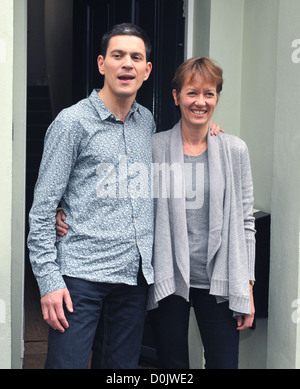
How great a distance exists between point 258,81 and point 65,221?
1425 millimetres

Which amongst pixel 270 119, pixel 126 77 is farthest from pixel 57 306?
pixel 270 119

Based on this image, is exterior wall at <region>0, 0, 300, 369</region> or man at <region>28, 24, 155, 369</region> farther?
exterior wall at <region>0, 0, 300, 369</region>

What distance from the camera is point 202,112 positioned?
6.75 feet

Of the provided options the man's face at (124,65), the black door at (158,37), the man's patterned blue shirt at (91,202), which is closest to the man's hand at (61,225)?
the man's patterned blue shirt at (91,202)

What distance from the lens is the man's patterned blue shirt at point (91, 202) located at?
1.87 meters

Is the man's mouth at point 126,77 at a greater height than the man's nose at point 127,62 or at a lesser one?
lesser

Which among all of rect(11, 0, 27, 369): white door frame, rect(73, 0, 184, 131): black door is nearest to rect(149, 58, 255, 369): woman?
rect(11, 0, 27, 369): white door frame

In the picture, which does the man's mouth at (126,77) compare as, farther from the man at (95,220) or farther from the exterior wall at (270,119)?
the exterior wall at (270,119)

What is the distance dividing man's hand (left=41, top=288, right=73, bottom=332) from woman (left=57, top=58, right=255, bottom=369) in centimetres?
36

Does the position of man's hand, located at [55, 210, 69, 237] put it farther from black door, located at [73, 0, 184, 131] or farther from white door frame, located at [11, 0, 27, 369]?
black door, located at [73, 0, 184, 131]

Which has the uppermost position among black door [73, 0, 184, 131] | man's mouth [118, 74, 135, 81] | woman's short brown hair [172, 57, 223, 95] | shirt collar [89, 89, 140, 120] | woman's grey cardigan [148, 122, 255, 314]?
black door [73, 0, 184, 131]

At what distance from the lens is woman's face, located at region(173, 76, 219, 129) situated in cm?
203

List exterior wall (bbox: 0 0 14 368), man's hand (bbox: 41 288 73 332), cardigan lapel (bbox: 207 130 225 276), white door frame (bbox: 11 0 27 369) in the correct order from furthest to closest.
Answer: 1. white door frame (bbox: 11 0 27 369)
2. exterior wall (bbox: 0 0 14 368)
3. cardigan lapel (bbox: 207 130 225 276)
4. man's hand (bbox: 41 288 73 332)
